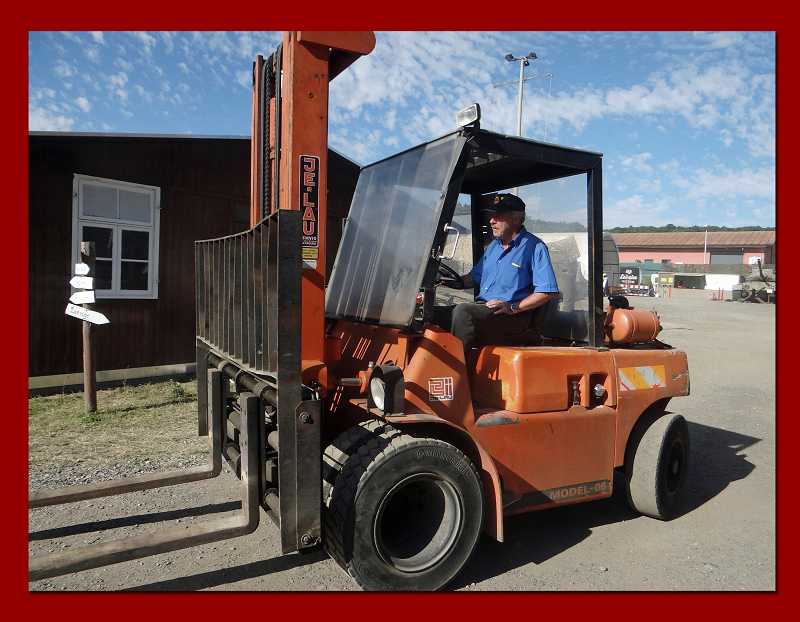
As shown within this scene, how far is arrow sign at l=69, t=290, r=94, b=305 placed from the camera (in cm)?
697

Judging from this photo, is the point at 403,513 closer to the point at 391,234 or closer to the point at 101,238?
the point at 391,234

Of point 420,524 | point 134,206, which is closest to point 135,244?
point 134,206

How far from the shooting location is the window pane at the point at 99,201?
890cm

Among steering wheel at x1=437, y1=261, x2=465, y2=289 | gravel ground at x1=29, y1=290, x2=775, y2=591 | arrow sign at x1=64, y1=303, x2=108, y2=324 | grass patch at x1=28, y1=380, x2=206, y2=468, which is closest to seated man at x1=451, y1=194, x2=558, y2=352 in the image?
steering wheel at x1=437, y1=261, x2=465, y2=289

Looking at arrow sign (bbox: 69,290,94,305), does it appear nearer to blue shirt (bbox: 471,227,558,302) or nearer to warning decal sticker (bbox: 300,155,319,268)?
warning decal sticker (bbox: 300,155,319,268)

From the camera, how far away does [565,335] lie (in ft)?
15.7

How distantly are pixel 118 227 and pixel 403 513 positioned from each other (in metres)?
7.49

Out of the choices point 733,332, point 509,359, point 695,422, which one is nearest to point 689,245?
point 733,332

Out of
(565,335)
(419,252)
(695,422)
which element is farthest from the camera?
(695,422)

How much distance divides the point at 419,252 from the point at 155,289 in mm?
7178

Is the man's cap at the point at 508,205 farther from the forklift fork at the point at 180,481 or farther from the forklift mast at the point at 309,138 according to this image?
the forklift fork at the point at 180,481

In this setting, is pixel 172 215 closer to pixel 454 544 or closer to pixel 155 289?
pixel 155 289

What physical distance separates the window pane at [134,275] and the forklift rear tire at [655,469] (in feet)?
25.5

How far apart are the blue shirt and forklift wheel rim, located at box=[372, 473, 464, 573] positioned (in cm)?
149
